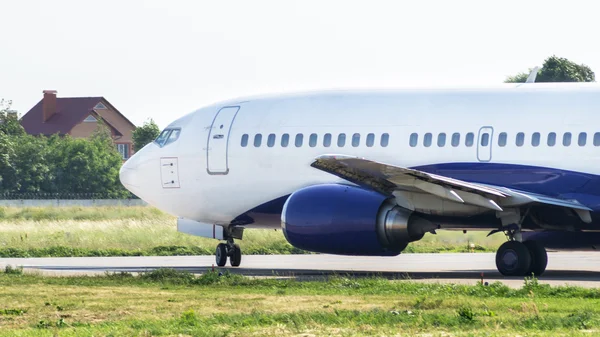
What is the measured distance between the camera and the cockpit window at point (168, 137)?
26.5 m

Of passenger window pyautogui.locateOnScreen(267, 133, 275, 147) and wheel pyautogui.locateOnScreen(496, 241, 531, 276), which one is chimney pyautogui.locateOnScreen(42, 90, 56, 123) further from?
wheel pyautogui.locateOnScreen(496, 241, 531, 276)

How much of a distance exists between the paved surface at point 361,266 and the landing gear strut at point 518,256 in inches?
9.9

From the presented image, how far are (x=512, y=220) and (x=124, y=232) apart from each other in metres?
18.9

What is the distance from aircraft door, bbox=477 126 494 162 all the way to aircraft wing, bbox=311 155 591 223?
22.7 inches

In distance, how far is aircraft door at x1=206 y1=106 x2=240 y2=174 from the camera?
25391mm

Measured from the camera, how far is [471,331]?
42.5 ft

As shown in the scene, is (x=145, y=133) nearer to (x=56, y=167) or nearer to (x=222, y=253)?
(x=56, y=167)

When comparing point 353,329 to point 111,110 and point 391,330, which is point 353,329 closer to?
point 391,330

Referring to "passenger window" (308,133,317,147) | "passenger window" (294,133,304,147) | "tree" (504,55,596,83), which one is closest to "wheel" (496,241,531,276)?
"passenger window" (308,133,317,147)

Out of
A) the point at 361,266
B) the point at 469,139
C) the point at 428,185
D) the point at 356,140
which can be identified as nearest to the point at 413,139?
the point at 469,139

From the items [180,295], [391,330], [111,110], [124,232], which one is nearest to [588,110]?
[180,295]

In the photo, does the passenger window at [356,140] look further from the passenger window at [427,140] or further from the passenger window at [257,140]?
the passenger window at [257,140]

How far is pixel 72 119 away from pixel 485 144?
91.9 m

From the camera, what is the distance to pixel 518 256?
21562 millimetres
